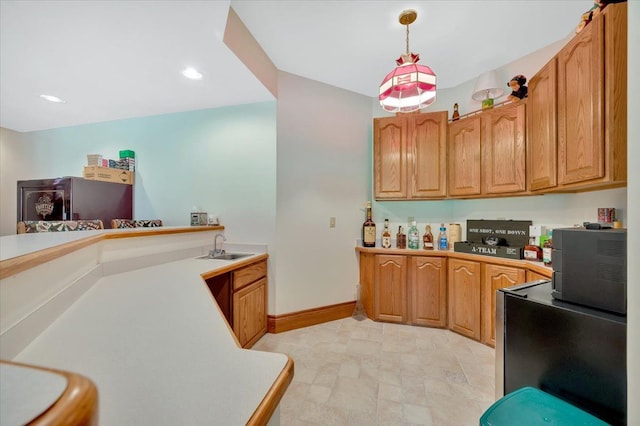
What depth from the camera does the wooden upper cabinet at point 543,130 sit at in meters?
1.87

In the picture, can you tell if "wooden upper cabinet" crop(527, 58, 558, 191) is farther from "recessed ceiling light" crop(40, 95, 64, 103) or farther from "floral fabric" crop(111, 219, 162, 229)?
"recessed ceiling light" crop(40, 95, 64, 103)

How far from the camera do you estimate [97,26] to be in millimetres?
1661

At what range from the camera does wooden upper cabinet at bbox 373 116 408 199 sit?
9.60 feet

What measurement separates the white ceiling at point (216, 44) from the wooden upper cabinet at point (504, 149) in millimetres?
638

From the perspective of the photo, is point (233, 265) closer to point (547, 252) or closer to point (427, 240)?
point (427, 240)

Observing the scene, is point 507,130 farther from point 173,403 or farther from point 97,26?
point 97,26

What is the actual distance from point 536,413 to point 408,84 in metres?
1.88

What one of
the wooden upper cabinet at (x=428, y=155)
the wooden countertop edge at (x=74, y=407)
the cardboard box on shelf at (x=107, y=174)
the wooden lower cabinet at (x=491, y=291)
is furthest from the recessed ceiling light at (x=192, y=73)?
the wooden lower cabinet at (x=491, y=291)

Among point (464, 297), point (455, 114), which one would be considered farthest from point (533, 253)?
point (455, 114)

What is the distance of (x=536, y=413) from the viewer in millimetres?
1011

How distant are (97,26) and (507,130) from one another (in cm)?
330

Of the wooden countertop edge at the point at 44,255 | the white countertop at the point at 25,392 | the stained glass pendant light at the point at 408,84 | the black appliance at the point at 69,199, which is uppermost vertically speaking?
the stained glass pendant light at the point at 408,84

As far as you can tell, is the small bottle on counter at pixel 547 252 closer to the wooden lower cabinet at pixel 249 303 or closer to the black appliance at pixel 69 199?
the wooden lower cabinet at pixel 249 303

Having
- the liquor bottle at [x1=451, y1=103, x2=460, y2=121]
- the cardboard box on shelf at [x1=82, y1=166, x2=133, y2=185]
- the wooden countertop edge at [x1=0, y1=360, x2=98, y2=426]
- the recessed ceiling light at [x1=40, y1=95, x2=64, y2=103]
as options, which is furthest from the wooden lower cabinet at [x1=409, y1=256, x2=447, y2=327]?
the recessed ceiling light at [x1=40, y1=95, x2=64, y2=103]
